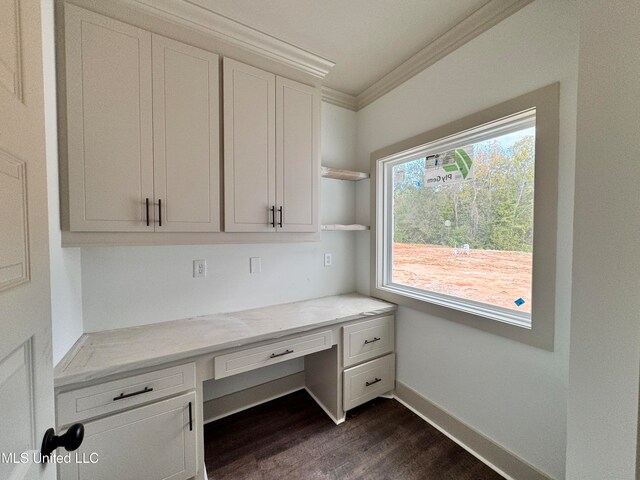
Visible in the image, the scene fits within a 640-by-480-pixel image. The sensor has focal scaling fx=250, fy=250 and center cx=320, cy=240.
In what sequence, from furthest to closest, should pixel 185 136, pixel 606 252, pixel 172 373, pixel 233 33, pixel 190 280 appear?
pixel 190 280, pixel 233 33, pixel 185 136, pixel 172 373, pixel 606 252

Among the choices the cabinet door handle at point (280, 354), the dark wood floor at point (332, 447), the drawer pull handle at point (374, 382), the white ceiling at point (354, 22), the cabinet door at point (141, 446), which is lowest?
the dark wood floor at point (332, 447)

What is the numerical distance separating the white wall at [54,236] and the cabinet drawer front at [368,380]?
1.63 metres

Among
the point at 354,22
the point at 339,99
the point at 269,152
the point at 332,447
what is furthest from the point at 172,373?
the point at 339,99

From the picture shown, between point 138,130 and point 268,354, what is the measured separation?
4.68 feet

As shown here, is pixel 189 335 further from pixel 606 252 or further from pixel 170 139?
pixel 606 252

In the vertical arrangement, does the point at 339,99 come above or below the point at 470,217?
above

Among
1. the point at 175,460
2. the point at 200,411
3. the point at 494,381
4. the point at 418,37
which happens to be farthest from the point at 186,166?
the point at 494,381

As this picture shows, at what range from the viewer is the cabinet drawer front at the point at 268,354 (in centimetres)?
140

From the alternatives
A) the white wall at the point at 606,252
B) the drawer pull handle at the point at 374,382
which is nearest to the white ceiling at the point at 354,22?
the white wall at the point at 606,252

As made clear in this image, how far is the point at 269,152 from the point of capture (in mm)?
1646

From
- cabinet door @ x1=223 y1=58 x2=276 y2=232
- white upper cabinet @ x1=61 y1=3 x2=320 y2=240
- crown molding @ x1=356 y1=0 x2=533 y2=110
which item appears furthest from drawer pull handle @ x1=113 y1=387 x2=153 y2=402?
crown molding @ x1=356 y1=0 x2=533 y2=110

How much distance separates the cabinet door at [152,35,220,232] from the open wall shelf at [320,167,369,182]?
2.91 ft

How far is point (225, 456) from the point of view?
5.13 feet

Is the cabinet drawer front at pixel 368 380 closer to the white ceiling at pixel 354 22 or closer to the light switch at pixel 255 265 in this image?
the light switch at pixel 255 265
